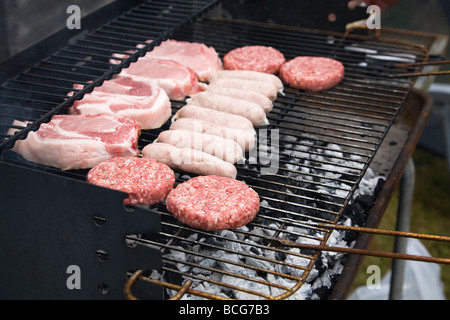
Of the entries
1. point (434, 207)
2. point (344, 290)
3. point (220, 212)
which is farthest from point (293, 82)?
point (434, 207)

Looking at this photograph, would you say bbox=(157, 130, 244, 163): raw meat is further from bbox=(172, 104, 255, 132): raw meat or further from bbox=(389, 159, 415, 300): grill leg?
bbox=(389, 159, 415, 300): grill leg

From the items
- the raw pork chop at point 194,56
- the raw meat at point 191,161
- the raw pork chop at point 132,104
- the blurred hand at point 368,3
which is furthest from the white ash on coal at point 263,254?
the blurred hand at point 368,3

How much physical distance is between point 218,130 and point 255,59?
1078mm

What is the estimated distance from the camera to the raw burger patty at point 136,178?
254 cm

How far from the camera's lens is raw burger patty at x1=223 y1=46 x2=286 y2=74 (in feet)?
12.7

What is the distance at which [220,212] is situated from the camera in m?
2.39

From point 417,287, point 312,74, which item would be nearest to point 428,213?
point 417,287

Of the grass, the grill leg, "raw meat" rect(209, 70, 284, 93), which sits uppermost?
"raw meat" rect(209, 70, 284, 93)

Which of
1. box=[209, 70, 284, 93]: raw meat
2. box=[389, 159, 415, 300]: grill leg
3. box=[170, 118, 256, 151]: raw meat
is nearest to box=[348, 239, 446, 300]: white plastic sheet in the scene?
box=[389, 159, 415, 300]: grill leg

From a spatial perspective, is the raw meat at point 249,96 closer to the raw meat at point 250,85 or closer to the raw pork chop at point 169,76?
the raw meat at point 250,85

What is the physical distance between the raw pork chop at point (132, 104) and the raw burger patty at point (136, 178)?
0.50 metres

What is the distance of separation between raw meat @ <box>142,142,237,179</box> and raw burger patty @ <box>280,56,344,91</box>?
116 cm
